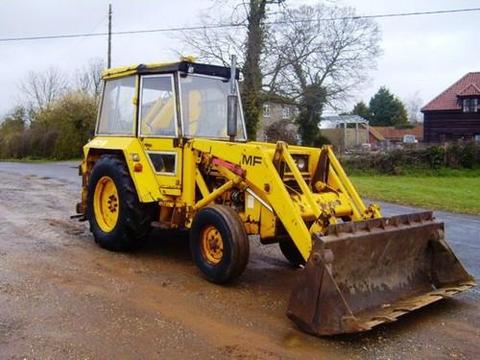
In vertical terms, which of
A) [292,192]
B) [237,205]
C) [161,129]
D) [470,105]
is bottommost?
[237,205]

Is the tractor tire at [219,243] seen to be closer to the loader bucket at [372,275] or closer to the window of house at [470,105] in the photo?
the loader bucket at [372,275]

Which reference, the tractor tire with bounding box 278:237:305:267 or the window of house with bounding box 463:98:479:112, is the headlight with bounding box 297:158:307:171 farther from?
the window of house with bounding box 463:98:479:112

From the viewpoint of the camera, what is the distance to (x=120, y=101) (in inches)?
325

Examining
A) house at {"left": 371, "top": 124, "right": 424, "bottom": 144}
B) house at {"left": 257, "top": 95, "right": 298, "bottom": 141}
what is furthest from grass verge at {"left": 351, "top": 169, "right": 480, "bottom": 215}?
house at {"left": 371, "top": 124, "right": 424, "bottom": 144}

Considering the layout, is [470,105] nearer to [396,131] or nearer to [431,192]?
[431,192]

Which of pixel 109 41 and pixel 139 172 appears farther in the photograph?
pixel 109 41

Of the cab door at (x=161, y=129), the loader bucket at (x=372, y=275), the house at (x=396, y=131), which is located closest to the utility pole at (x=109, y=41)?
the cab door at (x=161, y=129)

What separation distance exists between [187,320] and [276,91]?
90.6 ft

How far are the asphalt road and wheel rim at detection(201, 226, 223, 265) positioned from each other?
298 millimetres

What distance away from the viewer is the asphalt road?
457cm

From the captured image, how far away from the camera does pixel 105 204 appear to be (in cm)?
820

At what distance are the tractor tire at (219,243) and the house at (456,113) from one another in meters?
34.8

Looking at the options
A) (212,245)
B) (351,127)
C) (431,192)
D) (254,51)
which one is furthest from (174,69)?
(351,127)

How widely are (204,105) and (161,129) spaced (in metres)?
0.69
